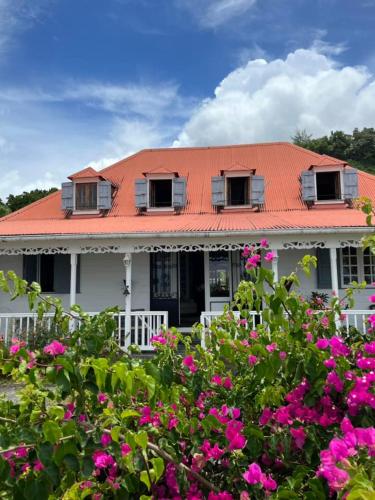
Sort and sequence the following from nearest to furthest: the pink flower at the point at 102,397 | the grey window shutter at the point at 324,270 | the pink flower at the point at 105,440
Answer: the pink flower at the point at 105,440 → the pink flower at the point at 102,397 → the grey window shutter at the point at 324,270

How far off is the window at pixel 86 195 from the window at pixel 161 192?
6.90ft

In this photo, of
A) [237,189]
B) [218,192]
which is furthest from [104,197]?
[237,189]

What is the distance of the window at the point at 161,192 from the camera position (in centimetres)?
1393

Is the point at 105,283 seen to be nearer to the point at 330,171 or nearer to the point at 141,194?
the point at 141,194

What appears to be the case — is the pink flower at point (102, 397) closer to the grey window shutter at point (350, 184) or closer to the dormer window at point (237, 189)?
the dormer window at point (237, 189)

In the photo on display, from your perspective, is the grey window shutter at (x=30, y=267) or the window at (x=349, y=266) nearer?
the window at (x=349, y=266)

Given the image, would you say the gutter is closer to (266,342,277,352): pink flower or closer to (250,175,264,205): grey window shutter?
(250,175,264,205): grey window shutter

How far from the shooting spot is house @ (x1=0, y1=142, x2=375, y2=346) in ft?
33.6

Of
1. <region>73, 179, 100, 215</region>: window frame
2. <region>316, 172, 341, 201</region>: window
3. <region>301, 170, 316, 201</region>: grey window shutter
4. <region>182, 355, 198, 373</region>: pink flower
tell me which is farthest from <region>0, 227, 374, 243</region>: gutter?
<region>182, 355, 198, 373</region>: pink flower

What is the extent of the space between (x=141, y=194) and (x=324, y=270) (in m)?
6.49

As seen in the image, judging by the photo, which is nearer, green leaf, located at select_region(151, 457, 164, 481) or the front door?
green leaf, located at select_region(151, 457, 164, 481)

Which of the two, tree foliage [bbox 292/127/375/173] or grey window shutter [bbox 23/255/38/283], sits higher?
tree foliage [bbox 292/127/375/173]

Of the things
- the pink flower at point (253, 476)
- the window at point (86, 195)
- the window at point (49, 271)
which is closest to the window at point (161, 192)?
the window at point (86, 195)

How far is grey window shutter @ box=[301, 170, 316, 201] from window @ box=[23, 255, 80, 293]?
26.0ft
